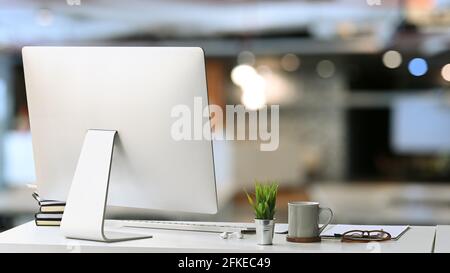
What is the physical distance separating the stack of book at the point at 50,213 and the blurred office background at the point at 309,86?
2.78 meters

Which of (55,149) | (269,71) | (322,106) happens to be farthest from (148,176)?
(322,106)

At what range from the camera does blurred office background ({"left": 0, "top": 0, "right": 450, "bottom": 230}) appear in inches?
277

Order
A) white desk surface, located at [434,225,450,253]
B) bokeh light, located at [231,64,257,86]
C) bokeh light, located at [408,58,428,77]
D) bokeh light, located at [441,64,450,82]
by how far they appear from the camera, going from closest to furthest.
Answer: white desk surface, located at [434,225,450,253], bokeh light, located at [231,64,257,86], bokeh light, located at [441,64,450,82], bokeh light, located at [408,58,428,77]

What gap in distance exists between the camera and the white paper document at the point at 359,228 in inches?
74.3

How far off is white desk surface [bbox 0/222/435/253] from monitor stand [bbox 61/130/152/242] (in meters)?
0.04

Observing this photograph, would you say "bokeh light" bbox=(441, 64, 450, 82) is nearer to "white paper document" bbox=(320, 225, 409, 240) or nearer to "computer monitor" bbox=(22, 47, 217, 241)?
"white paper document" bbox=(320, 225, 409, 240)

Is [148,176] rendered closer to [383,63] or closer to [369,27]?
[369,27]

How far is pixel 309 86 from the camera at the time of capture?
1108 cm

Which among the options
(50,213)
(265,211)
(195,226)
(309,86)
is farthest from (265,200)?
(309,86)

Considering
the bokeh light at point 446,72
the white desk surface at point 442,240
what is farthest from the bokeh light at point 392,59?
the white desk surface at point 442,240
